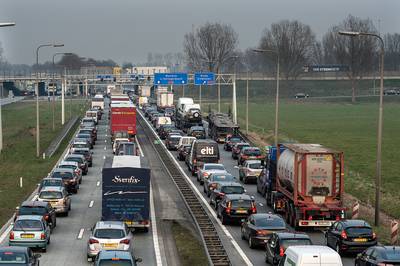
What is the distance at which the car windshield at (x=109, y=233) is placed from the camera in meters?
31.7

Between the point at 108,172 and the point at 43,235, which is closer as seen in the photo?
the point at 43,235

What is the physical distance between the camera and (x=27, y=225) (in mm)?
33094

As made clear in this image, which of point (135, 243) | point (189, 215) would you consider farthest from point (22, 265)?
point (189, 215)

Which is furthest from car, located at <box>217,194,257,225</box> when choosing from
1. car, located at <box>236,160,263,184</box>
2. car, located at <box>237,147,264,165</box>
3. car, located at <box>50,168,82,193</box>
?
car, located at <box>237,147,264,165</box>

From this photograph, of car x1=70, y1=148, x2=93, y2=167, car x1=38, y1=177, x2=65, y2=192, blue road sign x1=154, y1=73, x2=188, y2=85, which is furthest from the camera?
blue road sign x1=154, y1=73, x2=188, y2=85

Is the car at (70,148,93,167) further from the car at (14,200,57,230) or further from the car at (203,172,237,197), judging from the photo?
the car at (14,200,57,230)

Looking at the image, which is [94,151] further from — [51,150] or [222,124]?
[222,124]

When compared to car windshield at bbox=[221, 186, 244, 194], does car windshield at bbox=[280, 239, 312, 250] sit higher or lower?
higher

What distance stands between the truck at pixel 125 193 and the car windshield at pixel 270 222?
17.9 ft

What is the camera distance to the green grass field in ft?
165

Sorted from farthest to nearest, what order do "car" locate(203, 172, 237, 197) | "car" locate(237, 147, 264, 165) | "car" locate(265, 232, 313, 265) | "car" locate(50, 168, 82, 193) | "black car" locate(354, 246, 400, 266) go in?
"car" locate(237, 147, 264, 165) → "car" locate(50, 168, 82, 193) → "car" locate(203, 172, 237, 197) → "car" locate(265, 232, 313, 265) → "black car" locate(354, 246, 400, 266)

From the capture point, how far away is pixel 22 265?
2591cm

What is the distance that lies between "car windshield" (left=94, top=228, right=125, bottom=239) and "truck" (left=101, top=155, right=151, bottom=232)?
570cm

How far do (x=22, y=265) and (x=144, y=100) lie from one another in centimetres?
13503
